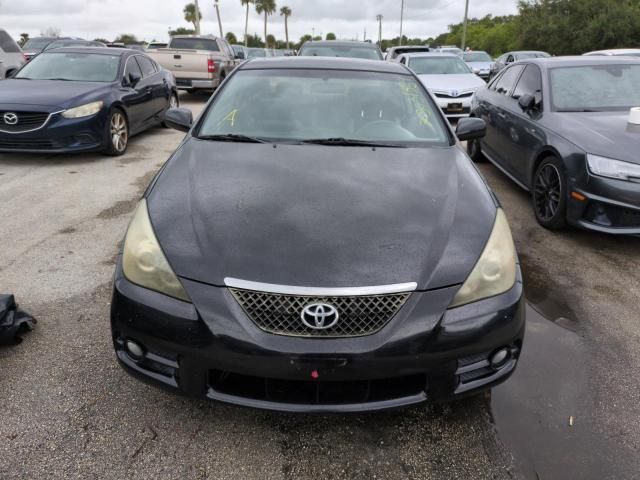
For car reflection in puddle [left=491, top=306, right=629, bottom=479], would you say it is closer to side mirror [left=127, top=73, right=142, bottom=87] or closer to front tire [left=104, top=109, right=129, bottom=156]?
front tire [left=104, top=109, right=129, bottom=156]

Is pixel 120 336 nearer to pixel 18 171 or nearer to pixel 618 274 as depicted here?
pixel 618 274

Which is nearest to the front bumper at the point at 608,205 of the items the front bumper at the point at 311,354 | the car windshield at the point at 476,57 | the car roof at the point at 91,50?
the front bumper at the point at 311,354

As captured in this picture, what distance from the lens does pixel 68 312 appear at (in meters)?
3.22

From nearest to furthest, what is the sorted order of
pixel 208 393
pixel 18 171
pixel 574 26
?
pixel 208 393 → pixel 18 171 → pixel 574 26

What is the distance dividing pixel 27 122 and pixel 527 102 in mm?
5994

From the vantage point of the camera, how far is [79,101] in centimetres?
687

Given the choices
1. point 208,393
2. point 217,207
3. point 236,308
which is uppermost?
point 217,207

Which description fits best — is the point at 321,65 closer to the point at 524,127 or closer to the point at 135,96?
the point at 524,127

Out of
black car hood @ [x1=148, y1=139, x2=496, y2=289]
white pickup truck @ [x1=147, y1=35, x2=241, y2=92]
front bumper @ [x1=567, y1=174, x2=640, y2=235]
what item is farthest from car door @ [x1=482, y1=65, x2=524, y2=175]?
white pickup truck @ [x1=147, y1=35, x2=241, y2=92]

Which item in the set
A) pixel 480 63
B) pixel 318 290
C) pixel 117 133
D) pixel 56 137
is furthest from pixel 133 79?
pixel 480 63

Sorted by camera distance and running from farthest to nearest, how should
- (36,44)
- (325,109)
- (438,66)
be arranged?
1. (36,44)
2. (438,66)
3. (325,109)

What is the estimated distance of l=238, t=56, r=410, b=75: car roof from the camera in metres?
3.81

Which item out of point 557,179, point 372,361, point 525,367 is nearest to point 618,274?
point 557,179

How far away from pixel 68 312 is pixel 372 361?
2196mm
